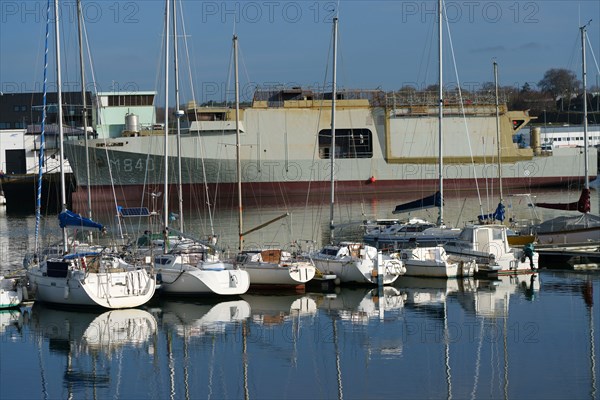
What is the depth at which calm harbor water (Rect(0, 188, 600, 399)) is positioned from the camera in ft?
65.8

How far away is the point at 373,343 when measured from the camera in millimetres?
23922

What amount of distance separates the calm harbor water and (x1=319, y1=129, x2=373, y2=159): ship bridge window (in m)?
41.6

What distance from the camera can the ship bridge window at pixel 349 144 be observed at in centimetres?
7412

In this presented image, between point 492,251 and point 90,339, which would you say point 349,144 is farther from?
point 90,339

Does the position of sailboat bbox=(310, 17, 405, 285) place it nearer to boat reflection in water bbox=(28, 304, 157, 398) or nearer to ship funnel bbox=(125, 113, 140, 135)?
boat reflection in water bbox=(28, 304, 157, 398)

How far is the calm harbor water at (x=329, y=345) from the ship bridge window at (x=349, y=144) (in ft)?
136

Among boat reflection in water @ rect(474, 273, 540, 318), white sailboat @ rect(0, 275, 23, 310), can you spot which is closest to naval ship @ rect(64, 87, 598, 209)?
boat reflection in water @ rect(474, 273, 540, 318)

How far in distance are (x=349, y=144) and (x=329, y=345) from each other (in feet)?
177

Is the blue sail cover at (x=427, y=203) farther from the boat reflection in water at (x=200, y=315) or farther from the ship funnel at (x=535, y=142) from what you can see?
the ship funnel at (x=535, y=142)

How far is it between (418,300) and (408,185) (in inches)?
1856

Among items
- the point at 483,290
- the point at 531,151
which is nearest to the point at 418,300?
the point at 483,290

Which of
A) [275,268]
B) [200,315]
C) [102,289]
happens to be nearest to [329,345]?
[200,315]

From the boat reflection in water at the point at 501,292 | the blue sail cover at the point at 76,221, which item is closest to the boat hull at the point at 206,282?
the blue sail cover at the point at 76,221

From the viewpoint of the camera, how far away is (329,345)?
23.8 meters
